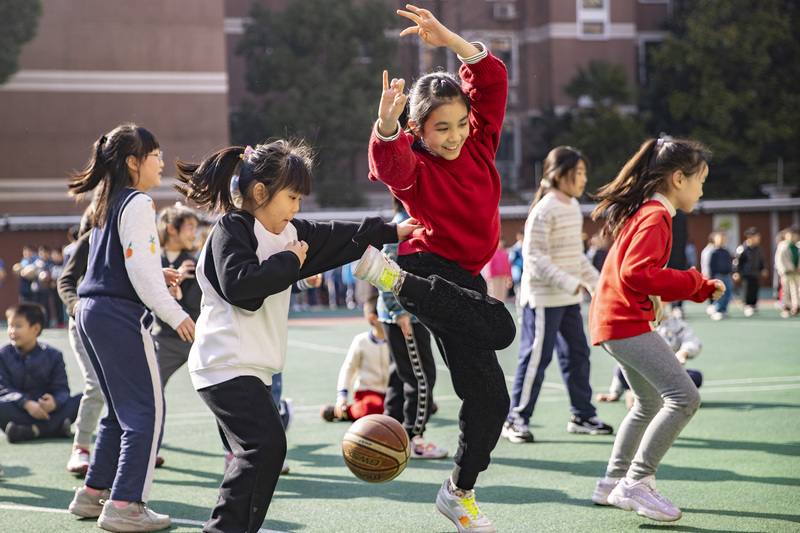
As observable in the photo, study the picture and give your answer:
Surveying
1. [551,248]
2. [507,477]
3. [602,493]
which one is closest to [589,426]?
[551,248]

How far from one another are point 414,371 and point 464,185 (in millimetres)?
2313

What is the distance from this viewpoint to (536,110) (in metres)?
39.6

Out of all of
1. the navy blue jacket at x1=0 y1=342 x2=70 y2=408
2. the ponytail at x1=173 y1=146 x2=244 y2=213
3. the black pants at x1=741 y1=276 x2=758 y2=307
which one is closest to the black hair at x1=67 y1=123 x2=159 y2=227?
the ponytail at x1=173 y1=146 x2=244 y2=213

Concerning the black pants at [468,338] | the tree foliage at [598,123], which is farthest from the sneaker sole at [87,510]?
the tree foliage at [598,123]

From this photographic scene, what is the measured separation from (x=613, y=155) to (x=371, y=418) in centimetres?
3210

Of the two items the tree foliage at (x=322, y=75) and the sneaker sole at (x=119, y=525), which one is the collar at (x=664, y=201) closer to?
the sneaker sole at (x=119, y=525)

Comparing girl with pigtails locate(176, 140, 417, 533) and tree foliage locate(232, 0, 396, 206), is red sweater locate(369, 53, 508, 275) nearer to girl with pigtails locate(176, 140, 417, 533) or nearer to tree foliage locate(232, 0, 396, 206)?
girl with pigtails locate(176, 140, 417, 533)

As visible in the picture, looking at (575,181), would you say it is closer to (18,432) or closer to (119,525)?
(119,525)

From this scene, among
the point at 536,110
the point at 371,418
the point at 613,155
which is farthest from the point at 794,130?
the point at 371,418

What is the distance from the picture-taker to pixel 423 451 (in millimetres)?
5820

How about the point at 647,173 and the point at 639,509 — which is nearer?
the point at 639,509

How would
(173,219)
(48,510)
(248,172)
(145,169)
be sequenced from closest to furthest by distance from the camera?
(248,172)
(145,169)
(48,510)
(173,219)

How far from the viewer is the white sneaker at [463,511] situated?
3.84 metres

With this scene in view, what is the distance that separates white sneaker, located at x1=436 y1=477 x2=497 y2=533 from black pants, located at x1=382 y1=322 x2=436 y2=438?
1.81m
